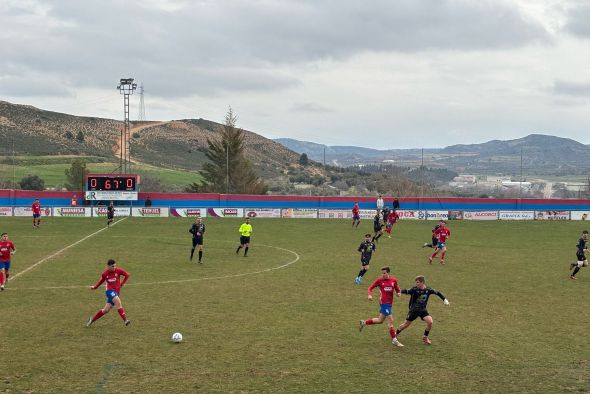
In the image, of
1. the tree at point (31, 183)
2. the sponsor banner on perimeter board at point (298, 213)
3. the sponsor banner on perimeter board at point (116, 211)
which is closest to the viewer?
the sponsor banner on perimeter board at point (116, 211)

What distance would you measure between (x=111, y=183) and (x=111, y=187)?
389 mm

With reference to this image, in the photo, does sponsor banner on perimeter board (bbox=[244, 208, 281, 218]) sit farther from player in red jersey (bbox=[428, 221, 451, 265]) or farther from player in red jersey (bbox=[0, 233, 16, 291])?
player in red jersey (bbox=[0, 233, 16, 291])

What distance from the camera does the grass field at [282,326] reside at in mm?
13188

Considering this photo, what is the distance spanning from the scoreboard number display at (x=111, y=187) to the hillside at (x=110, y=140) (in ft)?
193

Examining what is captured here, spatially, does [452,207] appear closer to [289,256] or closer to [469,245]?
[469,245]

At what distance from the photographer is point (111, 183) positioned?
59.3 m

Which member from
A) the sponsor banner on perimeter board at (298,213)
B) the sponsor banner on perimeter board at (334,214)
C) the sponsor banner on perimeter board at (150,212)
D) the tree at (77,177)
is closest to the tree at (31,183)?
the tree at (77,177)

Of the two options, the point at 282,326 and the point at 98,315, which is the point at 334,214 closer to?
the point at 282,326

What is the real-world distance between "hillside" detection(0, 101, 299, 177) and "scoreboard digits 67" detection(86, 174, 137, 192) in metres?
58.6

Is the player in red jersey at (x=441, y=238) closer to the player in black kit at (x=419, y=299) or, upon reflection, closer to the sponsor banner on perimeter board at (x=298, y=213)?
the player in black kit at (x=419, y=299)

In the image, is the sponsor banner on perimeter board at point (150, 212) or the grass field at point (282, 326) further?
the sponsor banner on perimeter board at point (150, 212)

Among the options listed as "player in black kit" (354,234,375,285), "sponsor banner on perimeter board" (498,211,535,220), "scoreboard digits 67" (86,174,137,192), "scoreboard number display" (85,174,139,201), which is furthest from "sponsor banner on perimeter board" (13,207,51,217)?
"sponsor banner on perimeter board" (498,211,535,220)

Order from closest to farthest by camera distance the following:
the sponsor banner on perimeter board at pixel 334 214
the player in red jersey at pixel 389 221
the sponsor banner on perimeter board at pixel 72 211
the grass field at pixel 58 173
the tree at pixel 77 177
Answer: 1. the player in red jersey at pixel 389 221
2. the sponsor banner on perimeter board at pixel 72 211
3. the sponsor banner on perimeter board at pixel 334 214
4. the tree at pixel 77 177
5. the grass field at pixel 58 173

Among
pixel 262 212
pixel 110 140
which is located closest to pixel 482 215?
pixel 262 212
